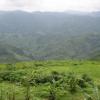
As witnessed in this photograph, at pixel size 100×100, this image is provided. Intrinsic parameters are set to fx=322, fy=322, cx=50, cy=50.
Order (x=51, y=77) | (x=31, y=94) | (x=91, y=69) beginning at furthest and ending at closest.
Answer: (x=91, y=69) → (x=51, y=77) → (x=31, y=94)

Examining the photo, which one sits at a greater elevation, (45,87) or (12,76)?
(12,76)

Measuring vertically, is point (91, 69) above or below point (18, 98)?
above

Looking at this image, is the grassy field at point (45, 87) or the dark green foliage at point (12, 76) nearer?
the grassy field at point (45, 87)

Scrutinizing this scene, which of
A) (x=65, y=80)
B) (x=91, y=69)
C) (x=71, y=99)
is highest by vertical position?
(x=91, y=69)

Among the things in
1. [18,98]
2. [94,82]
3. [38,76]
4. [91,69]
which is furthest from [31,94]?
[91,69]

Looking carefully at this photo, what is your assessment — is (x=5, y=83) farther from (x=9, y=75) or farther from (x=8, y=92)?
(x=8, y=92)

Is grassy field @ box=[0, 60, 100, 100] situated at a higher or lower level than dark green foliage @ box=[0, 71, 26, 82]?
lower

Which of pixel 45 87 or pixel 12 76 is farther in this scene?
pixel 12 76

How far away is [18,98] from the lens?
24.8 m

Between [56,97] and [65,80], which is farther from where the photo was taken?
[65,80]

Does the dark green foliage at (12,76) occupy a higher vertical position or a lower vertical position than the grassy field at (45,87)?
higher

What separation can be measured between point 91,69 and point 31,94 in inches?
645

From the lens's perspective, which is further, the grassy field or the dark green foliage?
the dark green foliage

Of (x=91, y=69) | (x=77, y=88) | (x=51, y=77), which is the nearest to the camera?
(x=77, y=88)
